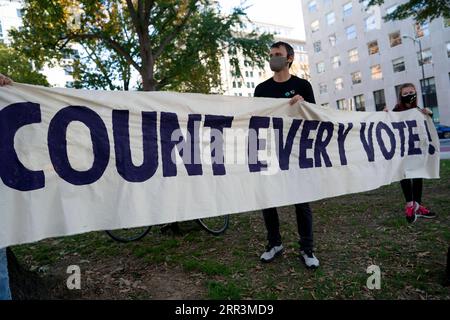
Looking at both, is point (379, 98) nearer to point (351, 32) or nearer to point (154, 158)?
point (351, 32)

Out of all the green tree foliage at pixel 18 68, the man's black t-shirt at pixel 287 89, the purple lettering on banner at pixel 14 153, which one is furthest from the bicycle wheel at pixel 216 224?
the green tree foliage at pixel 18 68

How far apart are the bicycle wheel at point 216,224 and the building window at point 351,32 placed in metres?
46.2

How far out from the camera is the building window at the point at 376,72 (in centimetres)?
4184

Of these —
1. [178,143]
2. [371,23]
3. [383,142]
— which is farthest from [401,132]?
[371,23]

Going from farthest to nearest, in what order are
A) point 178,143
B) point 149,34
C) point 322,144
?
point 149,34 → point 322,144 → point 178,143

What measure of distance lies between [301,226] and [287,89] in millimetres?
1556

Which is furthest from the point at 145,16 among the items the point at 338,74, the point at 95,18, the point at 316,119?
the point at 338,74

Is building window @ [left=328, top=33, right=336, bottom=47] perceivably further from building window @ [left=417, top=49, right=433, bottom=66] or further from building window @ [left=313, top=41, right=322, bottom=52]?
building window @ [left=417, top=49, right=433, bottom=66]

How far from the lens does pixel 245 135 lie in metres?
3.73

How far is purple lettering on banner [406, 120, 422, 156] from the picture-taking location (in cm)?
534

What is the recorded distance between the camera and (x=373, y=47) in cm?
4250

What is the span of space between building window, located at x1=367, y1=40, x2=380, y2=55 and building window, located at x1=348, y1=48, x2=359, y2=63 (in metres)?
1.97

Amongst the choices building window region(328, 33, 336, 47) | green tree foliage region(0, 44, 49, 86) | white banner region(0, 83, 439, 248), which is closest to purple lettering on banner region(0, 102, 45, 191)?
white banner region(0, 83, 439, 248)

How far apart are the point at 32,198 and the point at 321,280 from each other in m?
2.58
